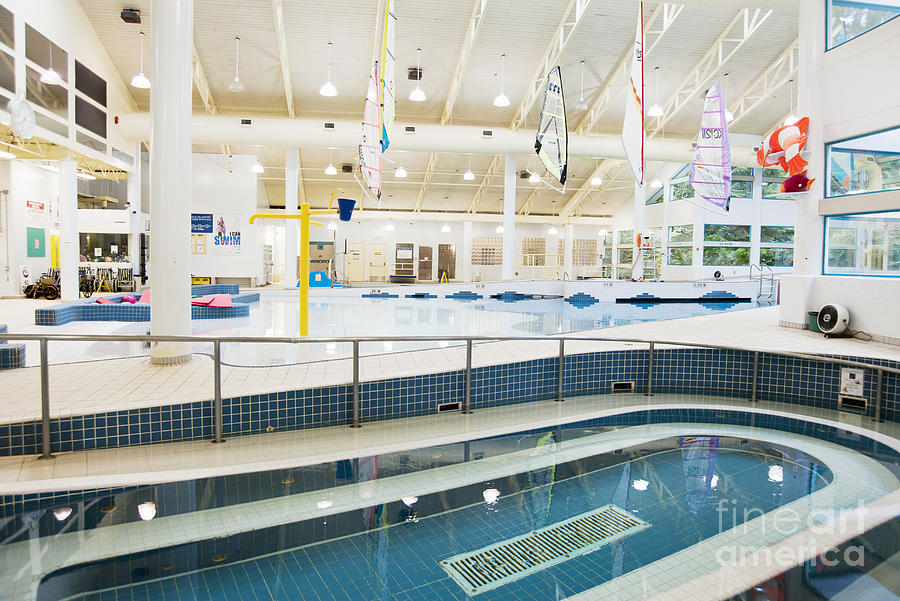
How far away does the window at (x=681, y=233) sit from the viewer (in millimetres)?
20391

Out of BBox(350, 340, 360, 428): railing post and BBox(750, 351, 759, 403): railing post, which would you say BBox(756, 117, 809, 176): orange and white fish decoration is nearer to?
BBox(750, 351, 759, 403): railing post

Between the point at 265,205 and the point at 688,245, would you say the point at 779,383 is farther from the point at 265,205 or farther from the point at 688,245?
the point at 265,205

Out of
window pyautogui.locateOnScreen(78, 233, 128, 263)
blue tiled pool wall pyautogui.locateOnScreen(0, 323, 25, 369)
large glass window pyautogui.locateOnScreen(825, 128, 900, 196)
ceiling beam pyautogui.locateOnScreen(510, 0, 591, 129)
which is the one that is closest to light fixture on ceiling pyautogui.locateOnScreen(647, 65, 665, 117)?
ceiling beam pyautogui.locateOnScreen(510, 0, 591, 129)

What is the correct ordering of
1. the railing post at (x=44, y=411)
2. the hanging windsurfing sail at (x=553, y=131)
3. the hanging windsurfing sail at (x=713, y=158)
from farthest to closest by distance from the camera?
the hanging windsurfing sail at (x=713, y=158)
the hanging windsurfing sail at (x=553, y=131)
the railing post at (x=44, y=411)

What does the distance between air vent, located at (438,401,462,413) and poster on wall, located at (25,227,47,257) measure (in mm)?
12193

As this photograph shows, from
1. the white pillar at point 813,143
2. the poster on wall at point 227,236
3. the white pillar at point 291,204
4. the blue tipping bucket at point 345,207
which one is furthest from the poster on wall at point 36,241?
the white pillar at point 813,143

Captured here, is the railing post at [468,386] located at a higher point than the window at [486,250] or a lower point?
lower

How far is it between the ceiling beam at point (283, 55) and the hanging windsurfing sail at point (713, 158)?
9.18 m

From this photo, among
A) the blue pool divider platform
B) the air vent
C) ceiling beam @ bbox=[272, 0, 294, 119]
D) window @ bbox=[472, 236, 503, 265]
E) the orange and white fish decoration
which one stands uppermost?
ceiling beam @ bbox=[272, 0, 294, 119]

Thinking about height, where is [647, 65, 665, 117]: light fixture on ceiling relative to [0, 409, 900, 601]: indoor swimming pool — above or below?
above

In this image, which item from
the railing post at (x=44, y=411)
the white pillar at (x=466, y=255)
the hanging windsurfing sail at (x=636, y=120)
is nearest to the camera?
the railing post at (x=44, y=411)

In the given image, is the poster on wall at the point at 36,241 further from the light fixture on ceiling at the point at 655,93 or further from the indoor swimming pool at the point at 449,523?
the light fixture on ceiling at the point at 655,93

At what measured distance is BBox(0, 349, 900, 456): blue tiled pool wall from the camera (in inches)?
144

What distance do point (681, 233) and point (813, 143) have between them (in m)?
13.4
